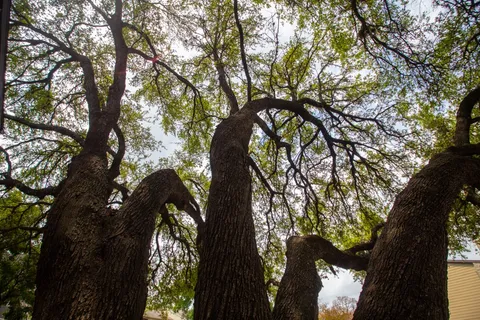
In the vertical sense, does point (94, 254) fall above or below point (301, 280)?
above

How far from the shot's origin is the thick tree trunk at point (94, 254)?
225cm

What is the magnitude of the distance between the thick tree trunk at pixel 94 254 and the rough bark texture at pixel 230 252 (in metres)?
0.72

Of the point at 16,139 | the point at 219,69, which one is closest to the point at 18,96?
the point at 16,139

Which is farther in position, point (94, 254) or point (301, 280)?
point (301, 280)

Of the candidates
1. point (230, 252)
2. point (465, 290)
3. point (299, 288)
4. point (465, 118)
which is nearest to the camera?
point (230, 252)

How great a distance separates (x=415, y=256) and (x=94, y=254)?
10.3 feet

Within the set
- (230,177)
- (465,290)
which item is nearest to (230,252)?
(230,177)

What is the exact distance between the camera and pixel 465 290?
1582 centimetres

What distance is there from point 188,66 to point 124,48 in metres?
3.45

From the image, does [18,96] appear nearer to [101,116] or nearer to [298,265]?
[101,116]

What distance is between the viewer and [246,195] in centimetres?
305

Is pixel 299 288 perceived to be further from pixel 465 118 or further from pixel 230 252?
pixel 465 118

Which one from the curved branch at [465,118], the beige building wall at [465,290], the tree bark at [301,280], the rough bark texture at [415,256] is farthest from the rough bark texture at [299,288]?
the beige building wall at [465,290]

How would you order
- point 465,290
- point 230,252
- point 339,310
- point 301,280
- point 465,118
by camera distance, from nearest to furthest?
point 230,252
point 301,280
point 465,118
point 465,290
point 339,310
